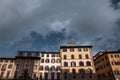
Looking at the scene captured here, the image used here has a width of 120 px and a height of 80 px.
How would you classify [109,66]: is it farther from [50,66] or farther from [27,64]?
[27,64]

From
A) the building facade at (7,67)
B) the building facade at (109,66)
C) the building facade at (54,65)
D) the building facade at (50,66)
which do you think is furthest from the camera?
the building facade at (50,66)

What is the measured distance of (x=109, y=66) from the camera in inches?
1555

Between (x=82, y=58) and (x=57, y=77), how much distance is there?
1199 cm

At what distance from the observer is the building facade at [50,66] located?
38825 mm

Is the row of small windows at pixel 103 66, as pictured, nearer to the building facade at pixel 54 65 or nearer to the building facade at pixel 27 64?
the building facade at pixel 54 65

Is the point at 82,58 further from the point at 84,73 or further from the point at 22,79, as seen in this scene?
the point at 22,79

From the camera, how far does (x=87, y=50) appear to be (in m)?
43.3

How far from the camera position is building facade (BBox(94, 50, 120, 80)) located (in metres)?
37.9

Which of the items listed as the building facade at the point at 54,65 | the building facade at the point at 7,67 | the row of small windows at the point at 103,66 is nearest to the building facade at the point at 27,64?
the building facade at the point at 54,65

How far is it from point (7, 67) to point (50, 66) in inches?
638

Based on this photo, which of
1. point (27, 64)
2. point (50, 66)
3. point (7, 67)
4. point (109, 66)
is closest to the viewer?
point (109, 66)

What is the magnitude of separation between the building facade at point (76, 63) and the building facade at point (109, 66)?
606cm

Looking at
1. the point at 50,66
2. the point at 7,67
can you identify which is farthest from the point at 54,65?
the point at 7,67

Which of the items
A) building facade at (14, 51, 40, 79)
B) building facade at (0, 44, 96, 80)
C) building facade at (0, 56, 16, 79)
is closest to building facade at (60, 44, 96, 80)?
building facade at (0, 44, 96, 80)
